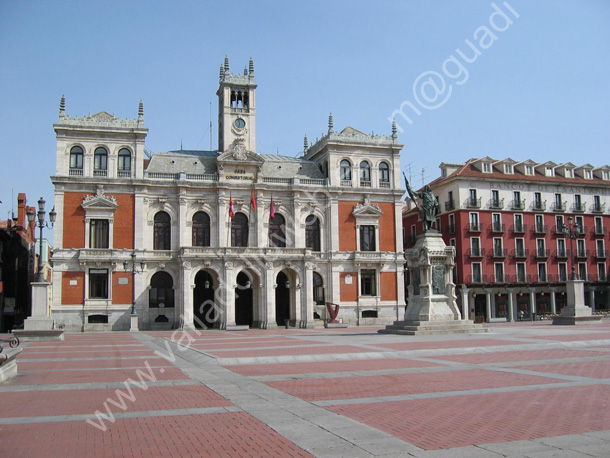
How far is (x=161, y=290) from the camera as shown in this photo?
49906mm

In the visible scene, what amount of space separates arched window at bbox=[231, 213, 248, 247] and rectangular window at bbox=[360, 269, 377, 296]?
1109 centimetres

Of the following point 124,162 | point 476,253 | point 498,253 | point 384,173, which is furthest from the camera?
point 498,253

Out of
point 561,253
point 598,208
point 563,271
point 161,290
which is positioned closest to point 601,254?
point 598,208

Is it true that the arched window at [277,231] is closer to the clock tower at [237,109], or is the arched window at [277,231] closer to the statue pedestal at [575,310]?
the clock tower at [237,109]

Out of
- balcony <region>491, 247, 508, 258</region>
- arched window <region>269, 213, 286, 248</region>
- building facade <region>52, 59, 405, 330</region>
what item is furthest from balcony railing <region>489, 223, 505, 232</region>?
arched window <region>269, 213, 286, 248</region>

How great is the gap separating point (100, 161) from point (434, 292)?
3085 centimetres

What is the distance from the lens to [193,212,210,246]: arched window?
51281mm

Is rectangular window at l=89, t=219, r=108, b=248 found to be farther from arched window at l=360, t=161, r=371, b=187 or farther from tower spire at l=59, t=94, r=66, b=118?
arched window at l=360, t=161, r=371, b=187

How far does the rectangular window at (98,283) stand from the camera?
48.3m

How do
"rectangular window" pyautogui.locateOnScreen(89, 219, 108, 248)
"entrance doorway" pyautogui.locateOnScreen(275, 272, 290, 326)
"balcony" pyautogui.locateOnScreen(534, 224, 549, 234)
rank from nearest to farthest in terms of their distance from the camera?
1. "rectangular window" pyautogui.locateOnScreen(89, 219, 108, 248)
2. "entrance doorway" pyautogui.locateOnScreen(275, 272, 290, 326)
3. "balcony" pyautogui.locateOnScreen(534, 224, 549, 234)

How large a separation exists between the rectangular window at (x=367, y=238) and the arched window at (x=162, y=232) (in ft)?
56.8

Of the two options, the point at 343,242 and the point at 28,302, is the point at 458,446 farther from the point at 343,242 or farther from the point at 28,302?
the point at 28,302

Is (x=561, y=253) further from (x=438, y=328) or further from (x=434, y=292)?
(x=438, y=328)

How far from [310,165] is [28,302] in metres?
34.0
